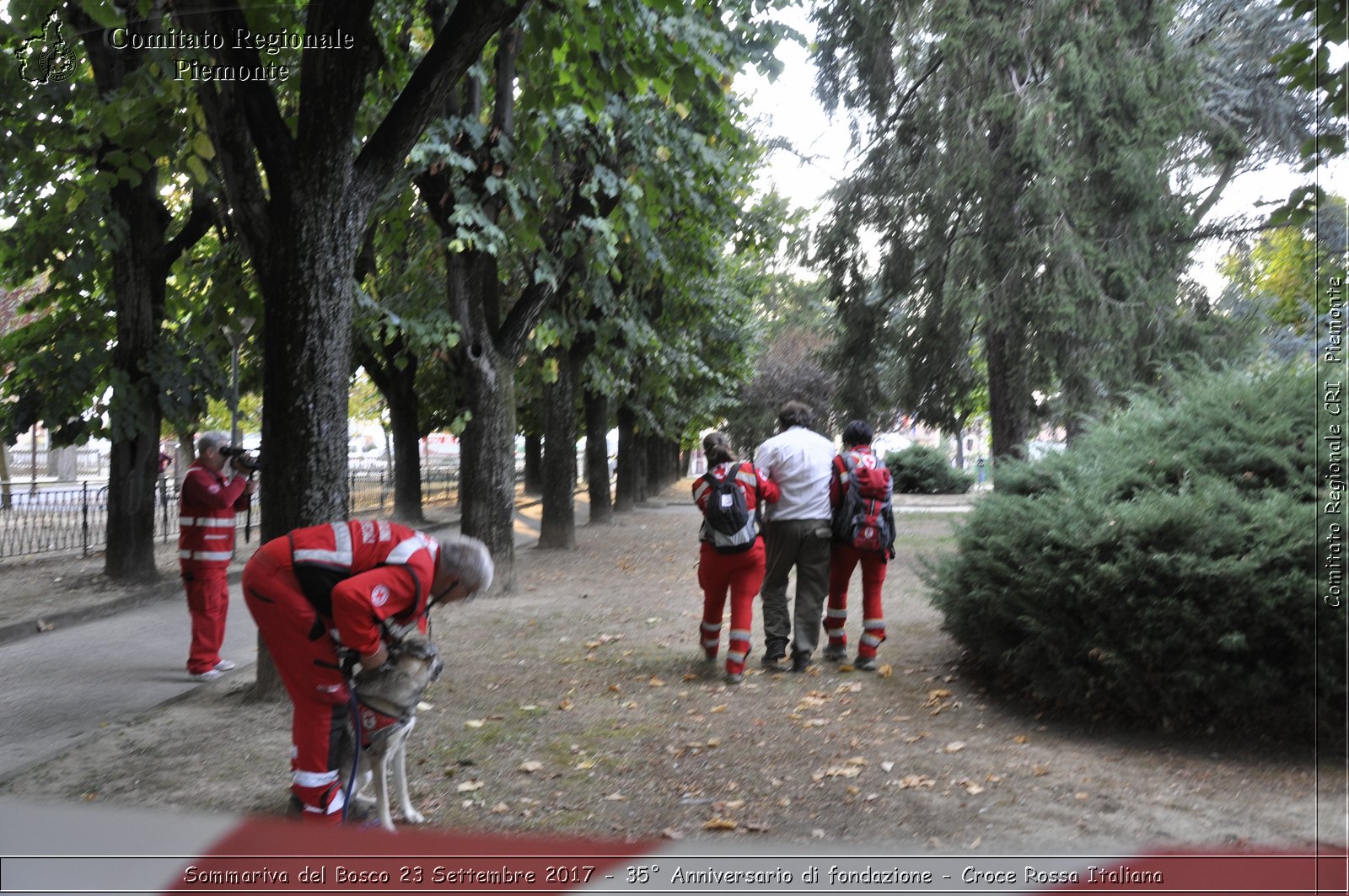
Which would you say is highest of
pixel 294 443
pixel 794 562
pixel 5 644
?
pixel 294 443

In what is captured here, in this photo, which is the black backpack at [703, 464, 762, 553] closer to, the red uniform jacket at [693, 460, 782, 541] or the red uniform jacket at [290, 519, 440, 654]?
the red uniform jacket at [693, 460, 782, 541]

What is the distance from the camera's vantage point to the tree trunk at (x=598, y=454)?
2236 centimetres

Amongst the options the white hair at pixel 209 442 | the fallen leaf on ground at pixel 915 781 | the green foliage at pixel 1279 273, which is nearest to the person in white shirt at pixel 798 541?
the fallen leaf on ground at pixel 915 781

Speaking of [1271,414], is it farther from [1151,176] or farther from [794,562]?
[1151,176]

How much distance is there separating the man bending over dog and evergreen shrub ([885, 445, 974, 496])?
97.8 ft

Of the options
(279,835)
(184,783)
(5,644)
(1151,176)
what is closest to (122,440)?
(5,644)

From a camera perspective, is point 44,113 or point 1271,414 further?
point 44,113

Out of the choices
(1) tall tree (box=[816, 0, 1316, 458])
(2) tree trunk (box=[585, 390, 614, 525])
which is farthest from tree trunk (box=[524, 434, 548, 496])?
(1) tall tree (box=[816, 0, 1316, 458])

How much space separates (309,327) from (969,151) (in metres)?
11.1

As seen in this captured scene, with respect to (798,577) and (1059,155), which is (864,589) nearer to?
(798,577)

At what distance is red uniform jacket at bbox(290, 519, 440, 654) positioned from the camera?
14.5 feet

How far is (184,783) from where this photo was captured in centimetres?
571

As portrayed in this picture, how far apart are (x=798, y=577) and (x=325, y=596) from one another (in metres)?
4.38

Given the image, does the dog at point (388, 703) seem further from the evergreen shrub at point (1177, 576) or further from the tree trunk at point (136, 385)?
the tree trunk at point (136, 385)
